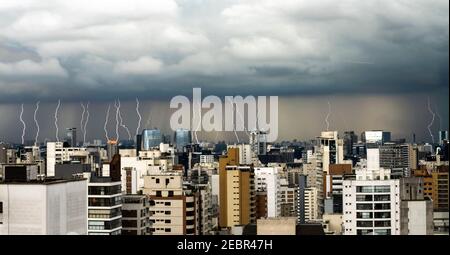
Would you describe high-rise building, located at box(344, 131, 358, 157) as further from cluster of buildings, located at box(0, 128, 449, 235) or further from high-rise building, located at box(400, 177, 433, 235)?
high-rise building, located at box(400, 177, 433, 235)

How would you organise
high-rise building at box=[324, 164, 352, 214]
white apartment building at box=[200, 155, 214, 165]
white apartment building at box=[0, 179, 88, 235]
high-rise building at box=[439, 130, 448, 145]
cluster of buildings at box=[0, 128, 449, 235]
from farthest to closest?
high-rise building at box=[324, 164, 352, 214], white apartment building at box=[200, 155, 214, 165], cluster of buildings at box=[0, 128, 449, 235], white apartment building at box=[0, 179, 88, 235], high-rise building at box=[439, 130, 448, 145]

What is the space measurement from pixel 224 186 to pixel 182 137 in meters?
2.71

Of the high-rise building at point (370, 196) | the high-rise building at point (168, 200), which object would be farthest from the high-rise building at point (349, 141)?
the high-rise building at point (168, 200)

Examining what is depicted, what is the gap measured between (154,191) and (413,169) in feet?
8.10

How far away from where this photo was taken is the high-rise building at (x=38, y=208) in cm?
346

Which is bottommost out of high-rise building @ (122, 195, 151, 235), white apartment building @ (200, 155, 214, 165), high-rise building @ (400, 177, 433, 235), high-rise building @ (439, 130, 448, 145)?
high-rise building @ (122, 195, 151, 235)

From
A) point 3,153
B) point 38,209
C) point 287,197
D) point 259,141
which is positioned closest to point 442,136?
point 259,141

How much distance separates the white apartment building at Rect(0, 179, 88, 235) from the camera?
346 centimetres

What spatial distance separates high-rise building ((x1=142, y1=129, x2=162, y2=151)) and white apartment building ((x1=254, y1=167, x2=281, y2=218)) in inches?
47.4

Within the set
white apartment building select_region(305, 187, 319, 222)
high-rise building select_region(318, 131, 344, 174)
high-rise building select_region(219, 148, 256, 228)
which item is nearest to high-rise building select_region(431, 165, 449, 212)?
high-rise building select_region(318, 131, 344, 174)

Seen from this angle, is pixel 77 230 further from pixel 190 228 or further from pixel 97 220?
pixel 190 228

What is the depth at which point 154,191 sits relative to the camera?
680 centimetres

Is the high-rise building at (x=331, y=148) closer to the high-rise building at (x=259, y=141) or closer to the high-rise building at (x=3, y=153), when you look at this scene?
the high-rise building at (x=259, y=141)
